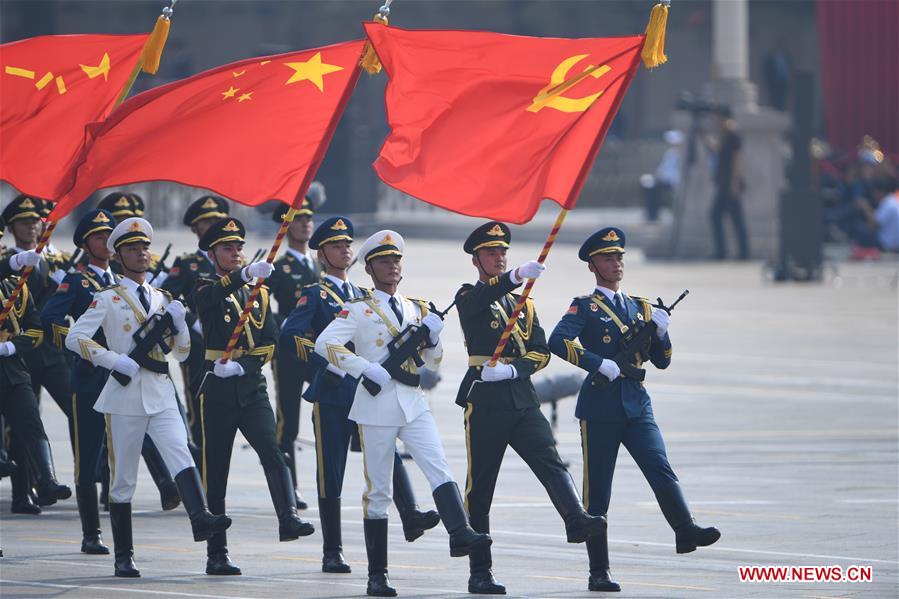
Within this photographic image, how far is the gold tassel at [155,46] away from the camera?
38.8 feet

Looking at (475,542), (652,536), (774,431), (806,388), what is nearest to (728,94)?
(806,388)

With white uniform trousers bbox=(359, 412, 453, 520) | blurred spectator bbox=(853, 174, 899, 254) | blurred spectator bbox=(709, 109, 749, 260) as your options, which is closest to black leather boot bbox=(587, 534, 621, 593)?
white uniform trousers bbox=(359, 412, 453, 520)

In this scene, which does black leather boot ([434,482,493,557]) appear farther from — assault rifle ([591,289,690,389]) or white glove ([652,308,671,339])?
white glove ([652,308,671,339])

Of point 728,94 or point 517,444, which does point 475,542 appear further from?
point 728,94

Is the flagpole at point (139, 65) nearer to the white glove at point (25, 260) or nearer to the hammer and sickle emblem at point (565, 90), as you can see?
the white glove at point (25, 260)

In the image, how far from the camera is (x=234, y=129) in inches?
440

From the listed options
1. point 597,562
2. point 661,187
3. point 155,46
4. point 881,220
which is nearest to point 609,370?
point 597,562

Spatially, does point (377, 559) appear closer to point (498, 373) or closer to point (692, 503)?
point (498, 373)

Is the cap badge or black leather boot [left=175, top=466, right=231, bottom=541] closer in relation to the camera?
black leather boot [left=175, top=466, right=231, bottom=541]

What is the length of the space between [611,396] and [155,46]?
3554mm

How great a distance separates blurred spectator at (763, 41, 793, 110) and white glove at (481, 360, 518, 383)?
33536 millimetres

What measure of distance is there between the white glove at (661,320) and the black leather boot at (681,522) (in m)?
0.77

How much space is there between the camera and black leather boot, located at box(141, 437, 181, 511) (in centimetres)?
1159

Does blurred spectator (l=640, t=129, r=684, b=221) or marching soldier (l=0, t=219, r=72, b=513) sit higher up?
blurred spectator (l=640, t=129, r=684, b=221)
